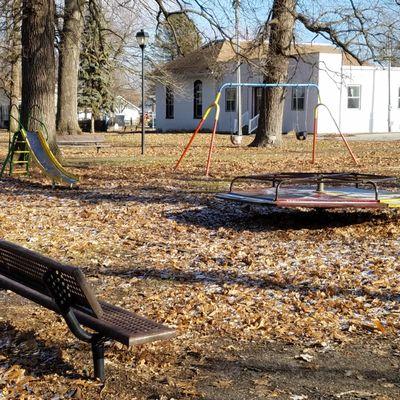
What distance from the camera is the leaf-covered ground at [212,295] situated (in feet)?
14.7

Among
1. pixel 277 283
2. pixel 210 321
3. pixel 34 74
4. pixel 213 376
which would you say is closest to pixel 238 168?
pixel 34 74

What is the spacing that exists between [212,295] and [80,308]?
6.67 ft

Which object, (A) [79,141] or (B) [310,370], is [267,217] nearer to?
(B) [310,370]

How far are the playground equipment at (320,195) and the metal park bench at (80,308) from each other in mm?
4776

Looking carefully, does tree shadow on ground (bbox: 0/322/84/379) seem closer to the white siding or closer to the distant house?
the white siding

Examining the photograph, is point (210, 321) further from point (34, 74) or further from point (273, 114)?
point (273, 114)

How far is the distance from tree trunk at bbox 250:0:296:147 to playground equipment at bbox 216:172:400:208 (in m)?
11.5

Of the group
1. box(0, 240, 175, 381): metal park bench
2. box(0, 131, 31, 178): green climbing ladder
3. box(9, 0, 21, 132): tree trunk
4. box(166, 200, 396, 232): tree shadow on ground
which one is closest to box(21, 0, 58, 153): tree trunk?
box(0, 131, 31, 178): green climbing ladder

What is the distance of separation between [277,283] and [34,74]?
11322mm

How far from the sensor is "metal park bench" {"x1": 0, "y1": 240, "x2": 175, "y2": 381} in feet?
13.8

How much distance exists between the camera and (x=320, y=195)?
10.2 m

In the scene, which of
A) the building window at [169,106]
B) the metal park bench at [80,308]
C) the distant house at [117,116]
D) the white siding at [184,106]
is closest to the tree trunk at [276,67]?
the white siding at [184,106]

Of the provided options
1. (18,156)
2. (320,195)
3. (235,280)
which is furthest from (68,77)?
(235,280)

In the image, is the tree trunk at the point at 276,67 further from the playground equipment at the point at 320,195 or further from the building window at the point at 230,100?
the building window at the point at 230,100
